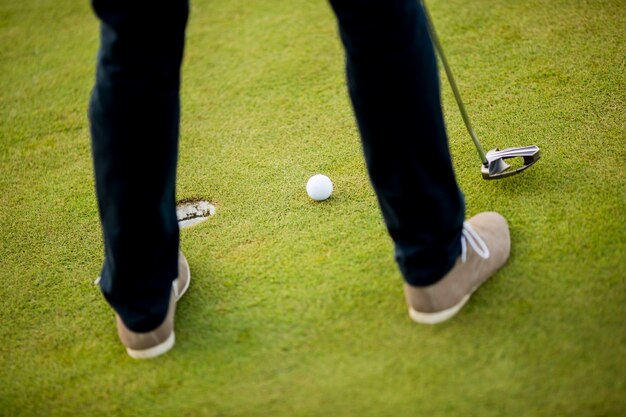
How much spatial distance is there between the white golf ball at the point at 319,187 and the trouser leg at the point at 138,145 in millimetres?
592

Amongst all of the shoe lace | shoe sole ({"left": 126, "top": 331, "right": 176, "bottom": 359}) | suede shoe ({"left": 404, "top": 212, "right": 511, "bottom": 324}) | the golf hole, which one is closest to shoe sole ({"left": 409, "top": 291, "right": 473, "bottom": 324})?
suede shoe ({"left": 404, "top": 212, "right": 511, "bottom": 324})

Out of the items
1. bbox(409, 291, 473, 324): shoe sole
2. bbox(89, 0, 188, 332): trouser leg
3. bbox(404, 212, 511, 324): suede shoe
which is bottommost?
bbox(409, 291, 473, 324): shoe sole

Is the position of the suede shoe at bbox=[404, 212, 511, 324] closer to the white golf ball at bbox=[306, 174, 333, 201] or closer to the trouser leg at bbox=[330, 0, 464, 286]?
the trouser leg at bbox=[330, 0, 464, 286]

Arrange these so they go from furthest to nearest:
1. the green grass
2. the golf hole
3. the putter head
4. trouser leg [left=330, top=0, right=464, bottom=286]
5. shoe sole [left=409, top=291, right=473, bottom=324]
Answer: the golf hole → the putter head → shoe sole [left=409, top=291, right=473, bottom=324] → the green grass → trouser leg [left=330, top=0, right=464, bottom=286]

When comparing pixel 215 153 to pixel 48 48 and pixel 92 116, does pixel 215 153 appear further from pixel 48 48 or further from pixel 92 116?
pixel 48 48

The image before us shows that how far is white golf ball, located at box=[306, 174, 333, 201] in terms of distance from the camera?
1940 millimetres

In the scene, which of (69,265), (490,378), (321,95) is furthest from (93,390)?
(321,95)

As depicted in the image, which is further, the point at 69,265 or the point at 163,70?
the point at 69,265

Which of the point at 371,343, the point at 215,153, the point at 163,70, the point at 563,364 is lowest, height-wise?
the point at 215,153

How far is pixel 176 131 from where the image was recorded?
138 cm

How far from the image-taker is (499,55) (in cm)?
260

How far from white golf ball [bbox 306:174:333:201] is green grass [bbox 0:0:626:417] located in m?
0.04

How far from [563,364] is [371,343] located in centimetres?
45

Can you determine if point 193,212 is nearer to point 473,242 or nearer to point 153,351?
point 153,351
